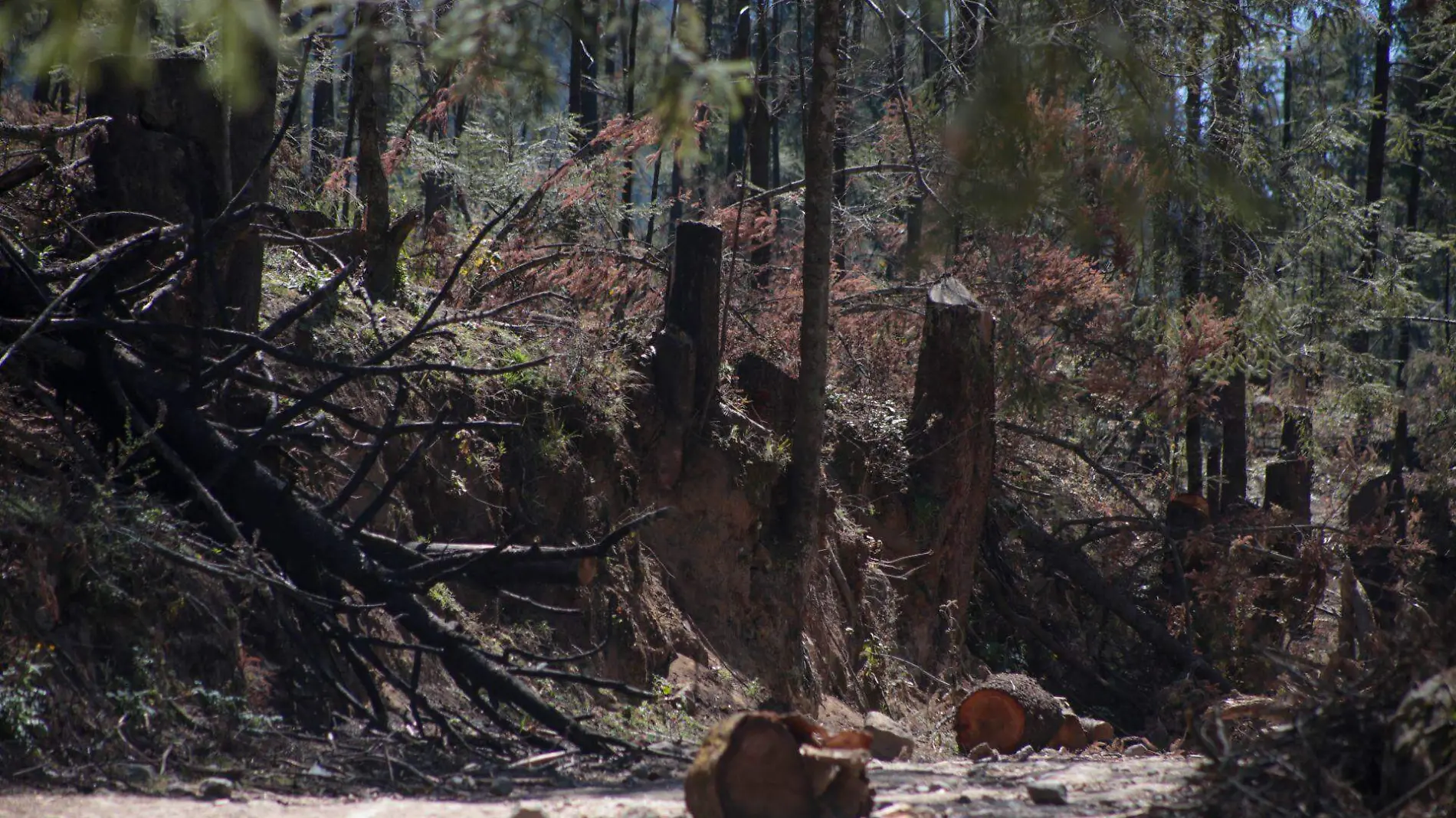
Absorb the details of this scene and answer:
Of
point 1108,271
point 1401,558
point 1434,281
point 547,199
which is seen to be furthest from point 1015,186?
point 1434,281

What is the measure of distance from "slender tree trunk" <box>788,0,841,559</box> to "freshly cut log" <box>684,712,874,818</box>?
5.85 m

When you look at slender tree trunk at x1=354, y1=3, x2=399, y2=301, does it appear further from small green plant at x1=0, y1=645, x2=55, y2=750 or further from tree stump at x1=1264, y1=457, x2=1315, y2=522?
tree stump at x1=1264, y1=457, x2=1315, y2=522

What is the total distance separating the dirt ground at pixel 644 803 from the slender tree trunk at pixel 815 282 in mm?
4411

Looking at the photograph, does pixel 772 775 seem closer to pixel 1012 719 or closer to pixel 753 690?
pixel 753 690

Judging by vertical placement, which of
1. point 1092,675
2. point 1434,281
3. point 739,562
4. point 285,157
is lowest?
point 1092,675

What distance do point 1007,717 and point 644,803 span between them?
552 centimetres

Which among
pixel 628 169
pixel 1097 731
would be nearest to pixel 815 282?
pixel 628 169

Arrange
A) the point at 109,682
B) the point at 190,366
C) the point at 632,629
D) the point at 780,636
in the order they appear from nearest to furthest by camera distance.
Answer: the point at 109,682
the point at 190,366
the point at 632,629
the point at 780,636

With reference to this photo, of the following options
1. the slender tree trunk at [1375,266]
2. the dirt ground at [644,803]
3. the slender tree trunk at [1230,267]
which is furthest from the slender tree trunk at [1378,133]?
the dirt ground at [644,803]

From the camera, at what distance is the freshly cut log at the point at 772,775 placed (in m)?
3.82

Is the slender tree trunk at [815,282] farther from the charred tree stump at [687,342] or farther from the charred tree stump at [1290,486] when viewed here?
the charred tree stump at [1290,486]

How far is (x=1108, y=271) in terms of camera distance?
1434 cm

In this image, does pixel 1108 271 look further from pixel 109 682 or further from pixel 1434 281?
pixel 1434 281

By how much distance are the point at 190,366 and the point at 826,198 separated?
5.40 metres
